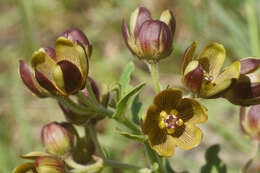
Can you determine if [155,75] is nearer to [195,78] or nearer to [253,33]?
[195,78]

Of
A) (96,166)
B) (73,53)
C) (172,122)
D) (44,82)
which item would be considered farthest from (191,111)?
(44,82)

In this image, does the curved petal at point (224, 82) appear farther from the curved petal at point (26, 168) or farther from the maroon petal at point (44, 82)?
the curved petal at point (26, 168)

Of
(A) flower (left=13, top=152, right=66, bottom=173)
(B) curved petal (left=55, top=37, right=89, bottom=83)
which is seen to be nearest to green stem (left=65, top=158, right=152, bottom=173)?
(A) flower (left=13, top=152, right=66, bottom=173)

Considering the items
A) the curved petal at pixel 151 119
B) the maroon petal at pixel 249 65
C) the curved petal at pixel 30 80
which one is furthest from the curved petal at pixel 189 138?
the curved petal at pixel 30 80

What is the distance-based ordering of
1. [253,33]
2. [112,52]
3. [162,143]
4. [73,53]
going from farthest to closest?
[112,52]
[253,33]
[162,143]
[73,53]

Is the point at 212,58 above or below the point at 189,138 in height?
above

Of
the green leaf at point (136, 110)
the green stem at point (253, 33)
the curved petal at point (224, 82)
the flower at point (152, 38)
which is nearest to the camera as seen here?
the curved petal at point (224, 82)

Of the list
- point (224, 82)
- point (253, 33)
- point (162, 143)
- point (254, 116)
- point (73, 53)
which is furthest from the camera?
point (253, 33)
